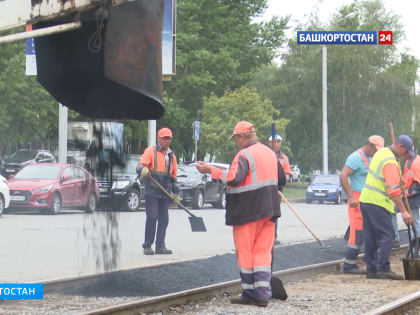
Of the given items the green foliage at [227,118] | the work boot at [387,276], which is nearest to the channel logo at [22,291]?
the work boot at [387,276]

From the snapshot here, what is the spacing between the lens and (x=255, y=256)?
836 centimetres

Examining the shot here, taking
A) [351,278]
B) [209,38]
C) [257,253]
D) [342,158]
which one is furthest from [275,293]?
[342,158]

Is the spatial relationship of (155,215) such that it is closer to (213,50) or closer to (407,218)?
(407,218)

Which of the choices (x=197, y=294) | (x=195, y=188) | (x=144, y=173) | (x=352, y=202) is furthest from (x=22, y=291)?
(x=195, y=188)

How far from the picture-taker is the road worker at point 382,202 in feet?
33.6

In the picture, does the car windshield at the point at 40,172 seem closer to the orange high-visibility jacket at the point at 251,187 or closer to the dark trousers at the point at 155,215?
the dark trousers at the point at 155,215

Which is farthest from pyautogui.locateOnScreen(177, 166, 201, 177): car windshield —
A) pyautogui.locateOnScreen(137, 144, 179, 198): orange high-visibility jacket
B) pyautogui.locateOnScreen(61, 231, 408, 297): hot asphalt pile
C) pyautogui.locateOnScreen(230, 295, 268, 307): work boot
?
pyautogui.locateOnScreen(230, 295, 268, 307): work boot

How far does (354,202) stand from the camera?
1145cm

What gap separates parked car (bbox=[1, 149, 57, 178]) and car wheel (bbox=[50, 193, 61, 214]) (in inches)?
448

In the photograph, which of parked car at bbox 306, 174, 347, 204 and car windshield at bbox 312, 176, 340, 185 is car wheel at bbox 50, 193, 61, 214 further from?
car windshield at bbox 312, 176, 340, 185

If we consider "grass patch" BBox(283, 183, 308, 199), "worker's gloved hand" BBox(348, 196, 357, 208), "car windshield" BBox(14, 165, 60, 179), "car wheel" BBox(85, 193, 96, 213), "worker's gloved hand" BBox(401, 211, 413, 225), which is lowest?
"grass patch" BBox(283, 183, 308, 199)

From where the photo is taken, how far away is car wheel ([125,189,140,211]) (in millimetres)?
24672

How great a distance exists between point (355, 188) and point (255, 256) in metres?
3.75

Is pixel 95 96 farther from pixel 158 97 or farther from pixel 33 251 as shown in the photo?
pixel 33 251
